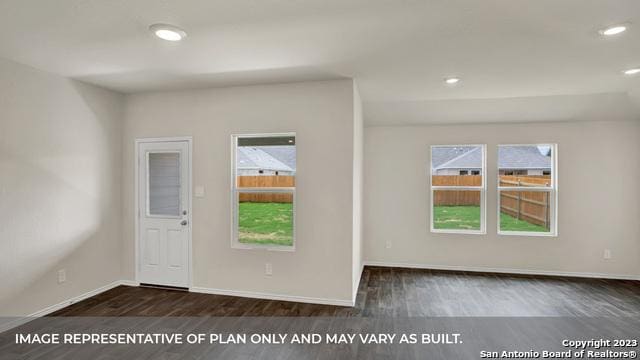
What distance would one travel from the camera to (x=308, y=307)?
344cm

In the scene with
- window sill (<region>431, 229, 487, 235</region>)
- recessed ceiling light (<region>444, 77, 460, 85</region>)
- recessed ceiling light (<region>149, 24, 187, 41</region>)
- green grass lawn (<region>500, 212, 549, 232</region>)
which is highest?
recessed ceiling light (<region>444, 77, 460, 85</region>)

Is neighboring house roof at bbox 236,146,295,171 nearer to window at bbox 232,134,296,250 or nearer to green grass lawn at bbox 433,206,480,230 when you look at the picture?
window at bbox 232,134,296,250

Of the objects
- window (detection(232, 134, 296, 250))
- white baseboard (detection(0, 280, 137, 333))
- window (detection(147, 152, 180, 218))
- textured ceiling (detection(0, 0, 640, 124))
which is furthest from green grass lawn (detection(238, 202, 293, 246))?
white baseboard (detection(0, 280, 137, 333))

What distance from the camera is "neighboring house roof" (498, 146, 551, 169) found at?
16.2 feet

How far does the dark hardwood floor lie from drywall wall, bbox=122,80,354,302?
0.25 metres

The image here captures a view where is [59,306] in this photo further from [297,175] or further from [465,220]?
[465,220]

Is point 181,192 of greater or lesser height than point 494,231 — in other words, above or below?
above

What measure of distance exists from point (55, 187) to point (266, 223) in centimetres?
236

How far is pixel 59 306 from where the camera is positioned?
3385 millimetres

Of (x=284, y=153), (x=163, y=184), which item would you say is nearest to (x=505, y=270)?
(x=284, y=153)

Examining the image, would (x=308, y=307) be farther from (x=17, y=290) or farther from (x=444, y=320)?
(x=17, y=290)

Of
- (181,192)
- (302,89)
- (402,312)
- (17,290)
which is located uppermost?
(302,89)

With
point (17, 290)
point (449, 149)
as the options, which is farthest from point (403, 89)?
point (17, 290)

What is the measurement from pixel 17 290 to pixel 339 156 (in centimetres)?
353
